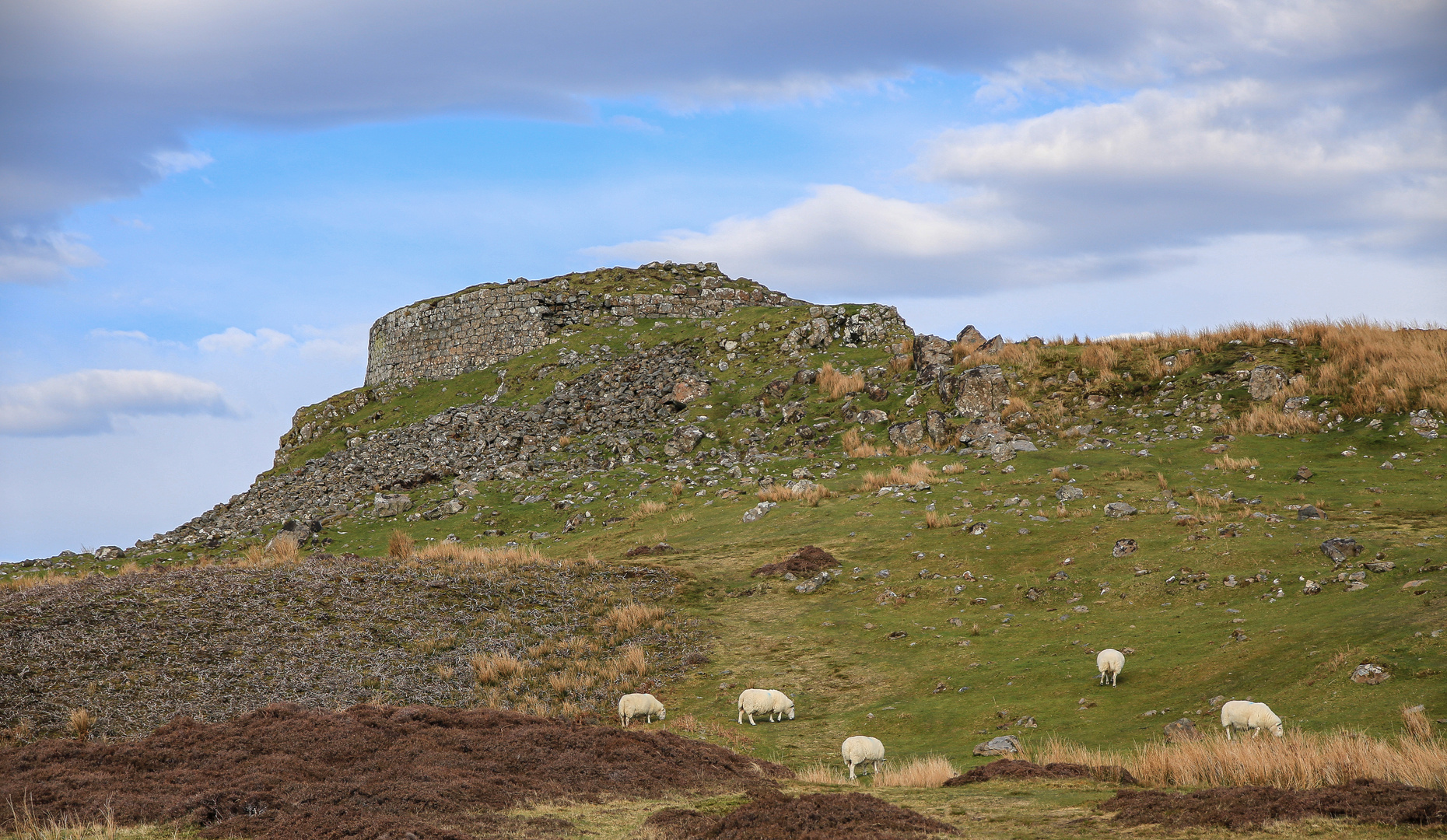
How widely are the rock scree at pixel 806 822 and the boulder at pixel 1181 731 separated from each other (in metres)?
5.70

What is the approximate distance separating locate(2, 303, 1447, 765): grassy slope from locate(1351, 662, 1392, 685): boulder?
164 millimetres

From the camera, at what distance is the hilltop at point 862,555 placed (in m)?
17.8

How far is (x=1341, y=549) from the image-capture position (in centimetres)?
2062

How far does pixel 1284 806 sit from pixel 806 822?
473 cm

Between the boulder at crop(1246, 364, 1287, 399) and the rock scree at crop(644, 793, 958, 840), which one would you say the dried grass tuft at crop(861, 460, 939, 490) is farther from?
the rock scree at crop(644, 793, 958, 840)

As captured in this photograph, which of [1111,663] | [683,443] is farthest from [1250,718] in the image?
[683,443]

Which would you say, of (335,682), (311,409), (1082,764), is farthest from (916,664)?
(311,409)

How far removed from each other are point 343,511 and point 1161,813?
143ft

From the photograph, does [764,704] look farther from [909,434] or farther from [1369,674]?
[909,434]

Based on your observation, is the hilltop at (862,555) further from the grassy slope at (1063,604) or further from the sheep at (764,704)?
the sheep at (764,704)

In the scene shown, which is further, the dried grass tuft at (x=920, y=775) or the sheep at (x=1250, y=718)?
the sheep at (x=1250, y=718)

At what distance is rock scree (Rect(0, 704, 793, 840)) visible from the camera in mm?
10391

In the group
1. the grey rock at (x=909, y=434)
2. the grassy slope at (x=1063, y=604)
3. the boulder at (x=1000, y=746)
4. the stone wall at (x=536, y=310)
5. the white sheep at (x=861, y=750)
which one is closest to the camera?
the white sheep at (x=861, y=750)

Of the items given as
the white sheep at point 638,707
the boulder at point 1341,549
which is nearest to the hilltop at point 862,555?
the boulder at point 1341,549
